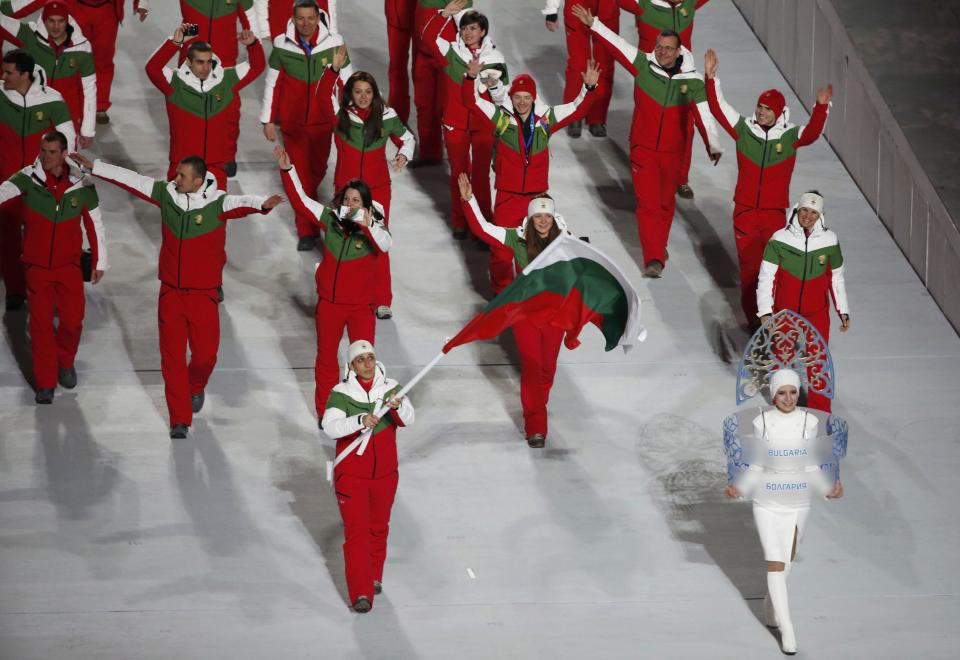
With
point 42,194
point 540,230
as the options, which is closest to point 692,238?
point 540,230

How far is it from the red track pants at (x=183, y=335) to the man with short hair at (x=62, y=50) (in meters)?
2.77

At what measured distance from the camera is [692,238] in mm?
15672

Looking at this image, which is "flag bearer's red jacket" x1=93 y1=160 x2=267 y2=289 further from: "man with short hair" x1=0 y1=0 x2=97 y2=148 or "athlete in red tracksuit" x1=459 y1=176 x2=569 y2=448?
"man with short hair" x1=0 y1=0 x2=97 y2=148

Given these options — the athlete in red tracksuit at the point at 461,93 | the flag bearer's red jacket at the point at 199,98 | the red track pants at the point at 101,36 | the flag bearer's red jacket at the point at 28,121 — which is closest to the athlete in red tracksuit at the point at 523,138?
the athlete in red tracksuit at the point at 461,93

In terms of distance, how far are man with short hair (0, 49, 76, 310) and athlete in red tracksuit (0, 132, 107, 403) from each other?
0.99m

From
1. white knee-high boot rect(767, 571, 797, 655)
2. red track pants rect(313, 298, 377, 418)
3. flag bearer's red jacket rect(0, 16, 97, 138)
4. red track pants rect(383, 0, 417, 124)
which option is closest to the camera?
white knee-high boot rect(767, 571, 797, 655)

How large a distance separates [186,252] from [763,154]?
4.34 m

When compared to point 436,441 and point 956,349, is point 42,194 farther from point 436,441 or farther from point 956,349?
point 956,349

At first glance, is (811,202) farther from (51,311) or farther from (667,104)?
(51,311)

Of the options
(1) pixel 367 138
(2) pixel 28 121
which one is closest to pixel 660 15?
(1) pixel 367 138

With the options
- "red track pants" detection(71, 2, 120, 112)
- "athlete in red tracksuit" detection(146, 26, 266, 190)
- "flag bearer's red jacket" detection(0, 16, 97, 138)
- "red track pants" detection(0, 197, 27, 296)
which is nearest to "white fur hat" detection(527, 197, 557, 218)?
"athlete in red tracksuit" detection(146, 26, 266, 190)

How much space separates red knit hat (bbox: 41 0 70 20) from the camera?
15.1 meters

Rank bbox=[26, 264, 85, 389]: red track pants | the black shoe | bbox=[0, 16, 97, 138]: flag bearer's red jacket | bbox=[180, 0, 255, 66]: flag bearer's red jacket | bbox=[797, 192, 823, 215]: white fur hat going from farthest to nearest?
bbox=[180, 0, 255, 66]: flag bearer's red jacket
bbox=[0, 16, 97, 138]: flag bearer's red jacket
the black shoe
bbox=[26, 264, 85, 389]: red track pants
bbox=[797, 192, 823, 215]: white fur hat

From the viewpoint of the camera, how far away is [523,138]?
45.8 feet
